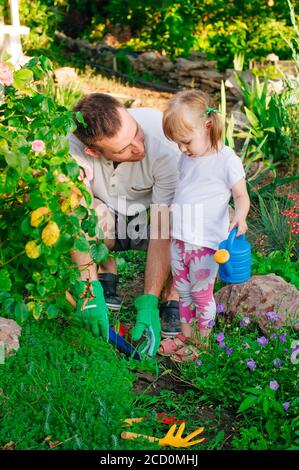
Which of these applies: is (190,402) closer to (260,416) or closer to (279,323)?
(260,416)

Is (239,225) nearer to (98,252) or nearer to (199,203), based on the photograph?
(199,203)

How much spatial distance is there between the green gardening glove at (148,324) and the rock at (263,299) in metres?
0.31

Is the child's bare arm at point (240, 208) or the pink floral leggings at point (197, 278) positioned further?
the pink floral leggings at point (197, 278)

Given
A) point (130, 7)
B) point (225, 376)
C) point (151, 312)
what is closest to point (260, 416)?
point (225, 376)

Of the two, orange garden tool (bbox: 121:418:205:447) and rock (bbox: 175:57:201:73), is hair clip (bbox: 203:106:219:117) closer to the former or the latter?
orange garden tool (bbox: 121:418:205:447)

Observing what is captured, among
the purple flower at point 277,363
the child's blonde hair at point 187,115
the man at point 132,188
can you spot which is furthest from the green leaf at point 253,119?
the purple flower at point 277,363

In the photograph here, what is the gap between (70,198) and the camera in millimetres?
2115

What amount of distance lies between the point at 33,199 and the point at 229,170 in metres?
0.92

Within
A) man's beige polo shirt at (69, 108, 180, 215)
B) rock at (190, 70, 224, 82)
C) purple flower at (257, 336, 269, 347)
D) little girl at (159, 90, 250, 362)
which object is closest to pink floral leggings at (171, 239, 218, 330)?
little girl at (159, 90, 250, 362)

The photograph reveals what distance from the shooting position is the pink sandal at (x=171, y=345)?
284cm

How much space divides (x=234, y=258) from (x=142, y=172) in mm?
673

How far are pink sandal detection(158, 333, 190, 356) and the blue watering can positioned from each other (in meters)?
0.33

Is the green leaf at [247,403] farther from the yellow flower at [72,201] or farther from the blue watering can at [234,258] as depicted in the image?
the yellow flower at [72,201]

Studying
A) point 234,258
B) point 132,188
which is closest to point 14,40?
point 132,188
